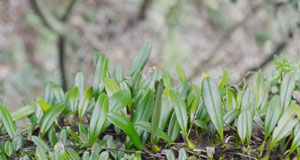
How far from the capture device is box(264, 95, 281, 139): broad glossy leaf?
81cm

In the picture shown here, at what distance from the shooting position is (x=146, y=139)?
2.85 feet

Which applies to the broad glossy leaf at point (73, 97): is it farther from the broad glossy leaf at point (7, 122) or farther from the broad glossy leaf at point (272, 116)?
the broad glossy leaf at point (272, 116)

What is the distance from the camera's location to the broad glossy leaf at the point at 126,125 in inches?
31.3

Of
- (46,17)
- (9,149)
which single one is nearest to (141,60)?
(9,149)

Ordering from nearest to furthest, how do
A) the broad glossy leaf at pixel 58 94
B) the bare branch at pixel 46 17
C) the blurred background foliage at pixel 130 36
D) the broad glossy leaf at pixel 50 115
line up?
the broad glossy leaf at pixel 50 115
the broad glossy leaf at pixel 58 94
the bare branch at pixel 46 17
the blurred background foliage at pixel 130 36

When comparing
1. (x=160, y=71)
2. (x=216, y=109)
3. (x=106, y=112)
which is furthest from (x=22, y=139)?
(x=216, y=109)

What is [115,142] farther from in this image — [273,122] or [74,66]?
[74,66]

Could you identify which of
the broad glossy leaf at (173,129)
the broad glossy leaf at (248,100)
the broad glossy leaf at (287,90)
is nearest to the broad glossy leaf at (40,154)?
the broad glossy leaf at (173,129)

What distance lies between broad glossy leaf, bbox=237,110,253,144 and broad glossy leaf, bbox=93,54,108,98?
47 cm

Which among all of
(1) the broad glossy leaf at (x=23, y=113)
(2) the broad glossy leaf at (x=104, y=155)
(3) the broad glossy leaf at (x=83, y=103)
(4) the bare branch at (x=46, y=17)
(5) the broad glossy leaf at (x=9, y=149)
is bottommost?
(5) the broad glossy leaf at (x=9, y=149)

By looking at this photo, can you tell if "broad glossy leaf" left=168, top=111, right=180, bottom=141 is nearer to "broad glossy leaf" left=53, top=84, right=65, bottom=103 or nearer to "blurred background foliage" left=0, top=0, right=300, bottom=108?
"broad glossy leaf" left=53, top=84, right=65, bottom=103

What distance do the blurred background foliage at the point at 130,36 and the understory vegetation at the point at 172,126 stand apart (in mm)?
2930

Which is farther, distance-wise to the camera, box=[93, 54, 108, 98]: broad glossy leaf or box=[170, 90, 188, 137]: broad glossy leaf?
box=[93, 54, 108, 98]: broad glossy leaf

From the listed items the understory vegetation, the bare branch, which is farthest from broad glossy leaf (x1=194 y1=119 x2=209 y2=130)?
the bare branch
